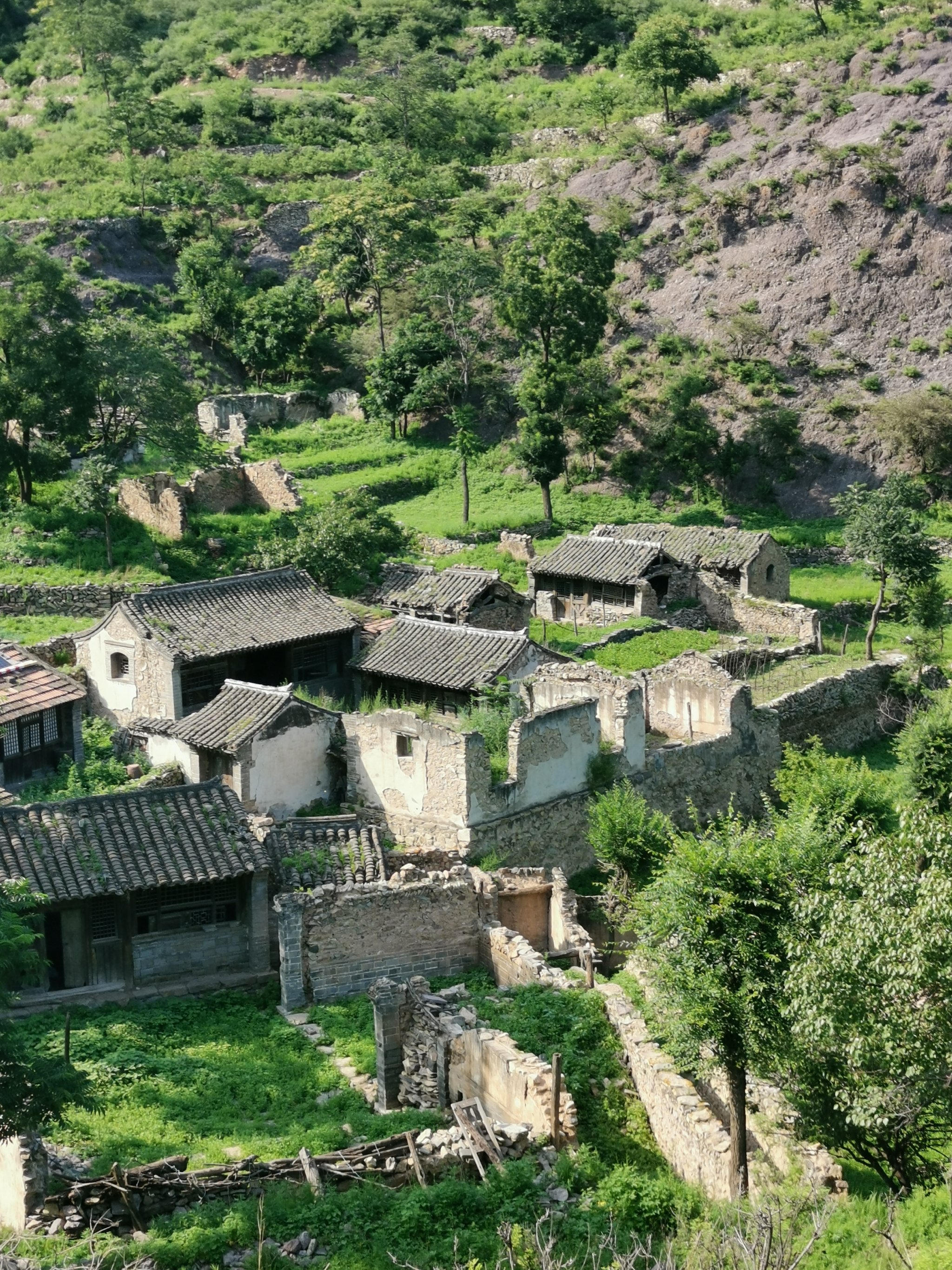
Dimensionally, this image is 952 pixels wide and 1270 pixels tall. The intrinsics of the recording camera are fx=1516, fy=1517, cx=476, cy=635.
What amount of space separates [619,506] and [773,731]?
18.9 metres

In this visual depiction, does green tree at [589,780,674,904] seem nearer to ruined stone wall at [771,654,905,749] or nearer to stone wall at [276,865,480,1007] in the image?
stone wall at [276,865,480,1007]

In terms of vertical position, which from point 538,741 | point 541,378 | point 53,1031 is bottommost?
point 53,1031

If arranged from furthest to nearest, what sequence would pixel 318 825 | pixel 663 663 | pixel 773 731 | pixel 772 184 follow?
1. pixel 772 184
2. pixel 663 663
3. pixel 773 731
4. pixel 318 825

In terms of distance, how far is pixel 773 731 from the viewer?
31297 mm

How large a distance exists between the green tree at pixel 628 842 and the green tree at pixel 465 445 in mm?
22041

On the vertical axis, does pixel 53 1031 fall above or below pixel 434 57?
below

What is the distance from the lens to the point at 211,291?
5719cm

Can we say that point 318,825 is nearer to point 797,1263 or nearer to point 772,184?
point 797,1263

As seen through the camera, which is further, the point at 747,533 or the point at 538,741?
the point at 747,533

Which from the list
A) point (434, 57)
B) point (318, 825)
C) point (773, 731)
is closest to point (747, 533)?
point (773, 731)

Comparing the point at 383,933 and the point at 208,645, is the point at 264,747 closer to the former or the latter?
the point at 208,645

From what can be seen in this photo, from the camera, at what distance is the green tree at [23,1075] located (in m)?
15.4

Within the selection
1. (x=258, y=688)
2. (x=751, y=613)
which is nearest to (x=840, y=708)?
(x=751, y=613)

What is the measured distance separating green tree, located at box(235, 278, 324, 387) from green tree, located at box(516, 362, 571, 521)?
1336 centimetres
